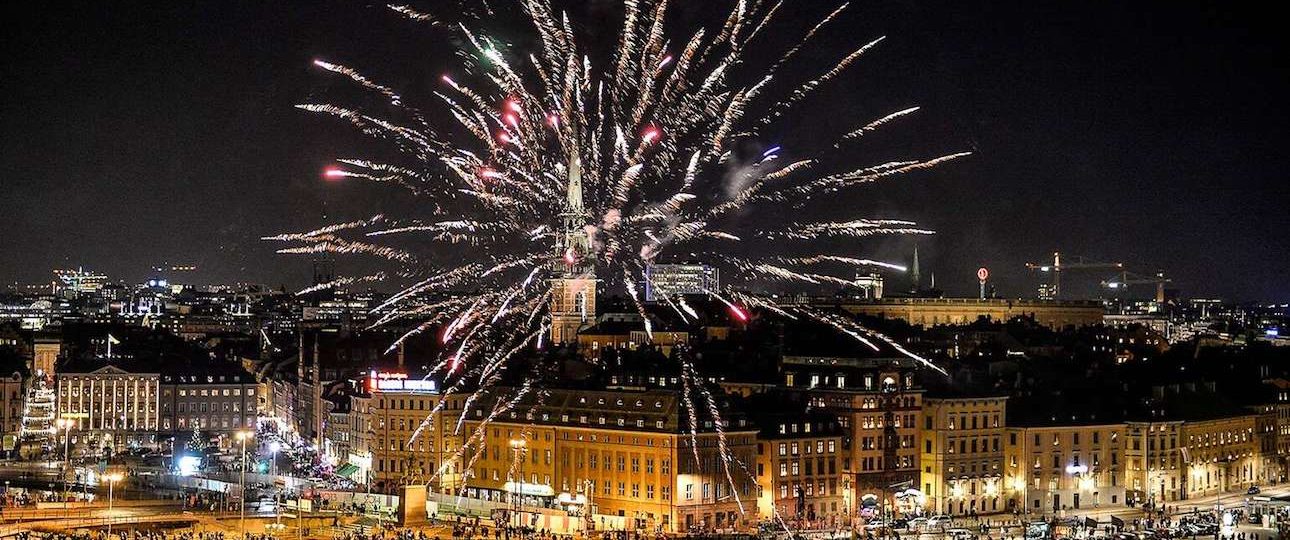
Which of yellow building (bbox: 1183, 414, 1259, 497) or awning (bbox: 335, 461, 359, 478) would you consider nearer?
awning (bbox: 335, 461, 359, 478)

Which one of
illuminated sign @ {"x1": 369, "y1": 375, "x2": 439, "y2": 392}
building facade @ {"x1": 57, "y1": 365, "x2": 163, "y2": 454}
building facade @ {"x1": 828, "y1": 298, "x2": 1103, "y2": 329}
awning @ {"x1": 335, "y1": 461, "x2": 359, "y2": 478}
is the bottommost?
awning @ {"x1": 335, "y1": 461, "x2": 359, "y2": 478}

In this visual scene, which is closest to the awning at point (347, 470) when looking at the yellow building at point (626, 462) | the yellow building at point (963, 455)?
the yellow building at point (626, 462)

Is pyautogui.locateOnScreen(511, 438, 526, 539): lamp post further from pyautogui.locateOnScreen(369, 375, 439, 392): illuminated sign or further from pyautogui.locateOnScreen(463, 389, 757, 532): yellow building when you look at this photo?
pyautogui.locateOnScreen(369, 375, 439, 392): illuminated sign

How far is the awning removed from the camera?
68750mm

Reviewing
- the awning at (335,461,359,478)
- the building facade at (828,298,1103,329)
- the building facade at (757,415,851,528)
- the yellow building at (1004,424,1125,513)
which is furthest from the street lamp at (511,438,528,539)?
the building facade at (828,298,1103,329)

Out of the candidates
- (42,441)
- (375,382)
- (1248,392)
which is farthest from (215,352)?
(1248,392)

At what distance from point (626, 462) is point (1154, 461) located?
19.4 metres

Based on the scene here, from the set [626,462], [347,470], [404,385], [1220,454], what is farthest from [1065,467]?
[347,470]

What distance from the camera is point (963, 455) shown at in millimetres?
62812

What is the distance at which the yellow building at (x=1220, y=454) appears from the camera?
69.0 metres

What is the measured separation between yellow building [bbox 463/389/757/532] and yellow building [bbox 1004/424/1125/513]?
410 inches

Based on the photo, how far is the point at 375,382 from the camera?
67.3 m

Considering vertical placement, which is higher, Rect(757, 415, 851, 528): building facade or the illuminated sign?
the illuminated sign

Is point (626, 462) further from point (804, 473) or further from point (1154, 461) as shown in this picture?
point (1154, 461)
